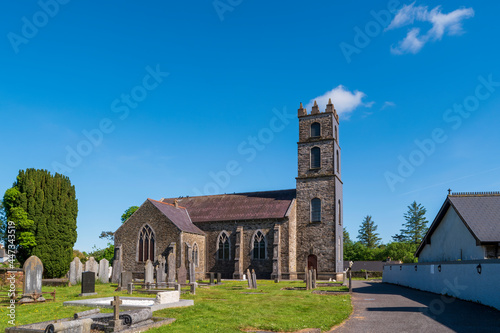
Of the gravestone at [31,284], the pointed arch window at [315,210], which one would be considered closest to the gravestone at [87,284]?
the gravestone at [31,284]

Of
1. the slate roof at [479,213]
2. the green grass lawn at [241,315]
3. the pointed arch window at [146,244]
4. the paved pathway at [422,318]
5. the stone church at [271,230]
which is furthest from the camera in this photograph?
the pointed arch window at [146,244]

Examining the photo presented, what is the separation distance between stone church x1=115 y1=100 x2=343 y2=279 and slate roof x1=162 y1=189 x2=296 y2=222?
114 mm

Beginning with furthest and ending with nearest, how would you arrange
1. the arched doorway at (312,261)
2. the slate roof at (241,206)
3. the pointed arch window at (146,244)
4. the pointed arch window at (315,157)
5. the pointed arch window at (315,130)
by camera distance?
the pointed arch window at (315,130)
the pointed arch window at (315,157)
the slate roof at (241,206)
the arched doorway at (312,261)
the pointed arch window at (146,244)

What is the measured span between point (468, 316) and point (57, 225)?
96.7 ft

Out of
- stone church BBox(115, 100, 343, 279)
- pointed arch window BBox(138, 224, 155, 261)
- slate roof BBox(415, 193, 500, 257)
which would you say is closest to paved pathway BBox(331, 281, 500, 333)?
slate roof BBox(415, 193, 500, 257)

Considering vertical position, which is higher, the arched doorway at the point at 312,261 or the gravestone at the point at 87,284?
the gravestone at the point at 87,284

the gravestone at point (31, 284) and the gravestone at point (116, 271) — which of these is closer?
the gravestone at point (31, 284)

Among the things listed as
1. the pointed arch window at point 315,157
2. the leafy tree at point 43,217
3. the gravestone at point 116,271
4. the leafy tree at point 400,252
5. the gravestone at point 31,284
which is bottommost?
the leafy tree at point 400,252

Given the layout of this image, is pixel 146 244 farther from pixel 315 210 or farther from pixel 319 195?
pixel 319 195

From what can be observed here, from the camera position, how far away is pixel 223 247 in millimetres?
40500

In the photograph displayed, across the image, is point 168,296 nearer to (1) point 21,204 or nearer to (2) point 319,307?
(2) point 319,307

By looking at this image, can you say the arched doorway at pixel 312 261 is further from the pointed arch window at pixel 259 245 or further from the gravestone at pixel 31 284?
the gravestone at pixel 31 284

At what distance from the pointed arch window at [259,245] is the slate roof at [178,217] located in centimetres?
558

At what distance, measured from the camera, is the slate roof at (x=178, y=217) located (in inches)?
1485
